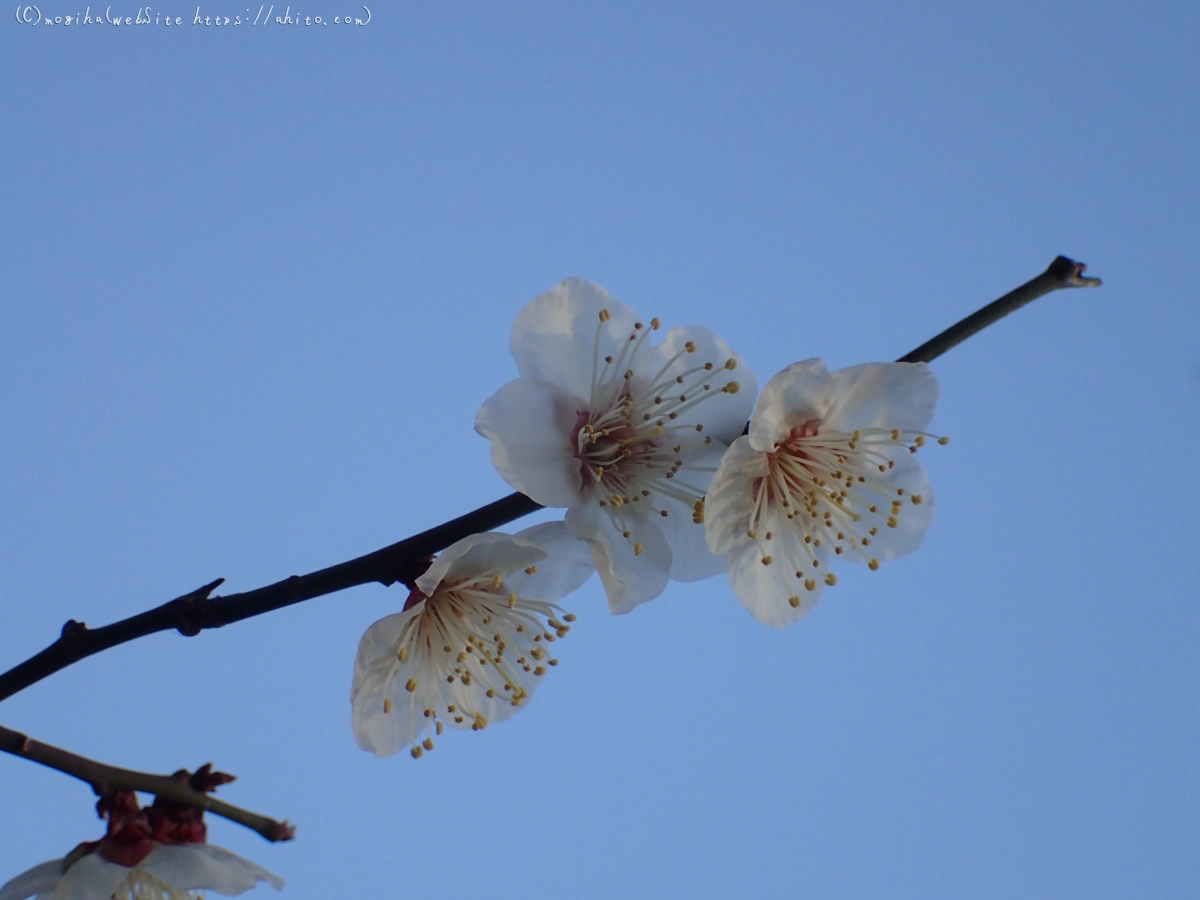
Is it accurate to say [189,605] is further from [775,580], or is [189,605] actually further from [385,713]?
[775,580]

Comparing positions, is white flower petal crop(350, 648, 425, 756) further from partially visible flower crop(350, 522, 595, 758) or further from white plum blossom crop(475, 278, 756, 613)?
white plum blossom crop(475, 278, 756, 613)

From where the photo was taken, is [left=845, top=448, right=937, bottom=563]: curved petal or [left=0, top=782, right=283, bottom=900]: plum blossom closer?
[left=0, top=782, right=283, bottom=900]: plum blossom

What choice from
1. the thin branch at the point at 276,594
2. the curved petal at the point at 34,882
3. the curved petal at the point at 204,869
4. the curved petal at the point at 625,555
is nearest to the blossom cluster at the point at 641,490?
the curved petal at the point at 625,555

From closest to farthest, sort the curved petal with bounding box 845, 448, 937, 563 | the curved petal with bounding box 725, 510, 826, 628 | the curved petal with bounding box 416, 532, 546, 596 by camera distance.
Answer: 1. the curved petal with bounding box 416, 532, 546, 596
2. the curved petal with bounding box 725, 510, 826, 628
3. the curved petal with bounding box 845, 448, 937, 563

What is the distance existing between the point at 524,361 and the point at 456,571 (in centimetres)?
28

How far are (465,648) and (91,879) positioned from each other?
1.60 ft

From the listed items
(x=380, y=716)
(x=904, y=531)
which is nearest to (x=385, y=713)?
(x=380, y=716)

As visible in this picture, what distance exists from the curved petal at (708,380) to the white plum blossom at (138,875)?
732 mm

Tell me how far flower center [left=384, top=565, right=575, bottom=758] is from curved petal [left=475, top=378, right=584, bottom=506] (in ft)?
0.41

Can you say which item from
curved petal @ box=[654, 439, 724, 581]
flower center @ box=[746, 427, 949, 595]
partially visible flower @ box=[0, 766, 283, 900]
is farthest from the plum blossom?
flower center @ box=[746, 427, 949, 595]

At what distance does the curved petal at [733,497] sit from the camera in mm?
1239

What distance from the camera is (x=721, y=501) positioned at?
50.3 inches

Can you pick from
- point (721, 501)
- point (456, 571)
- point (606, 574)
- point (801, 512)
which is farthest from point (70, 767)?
point (801, 512)

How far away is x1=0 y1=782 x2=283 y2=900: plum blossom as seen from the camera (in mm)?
1107
